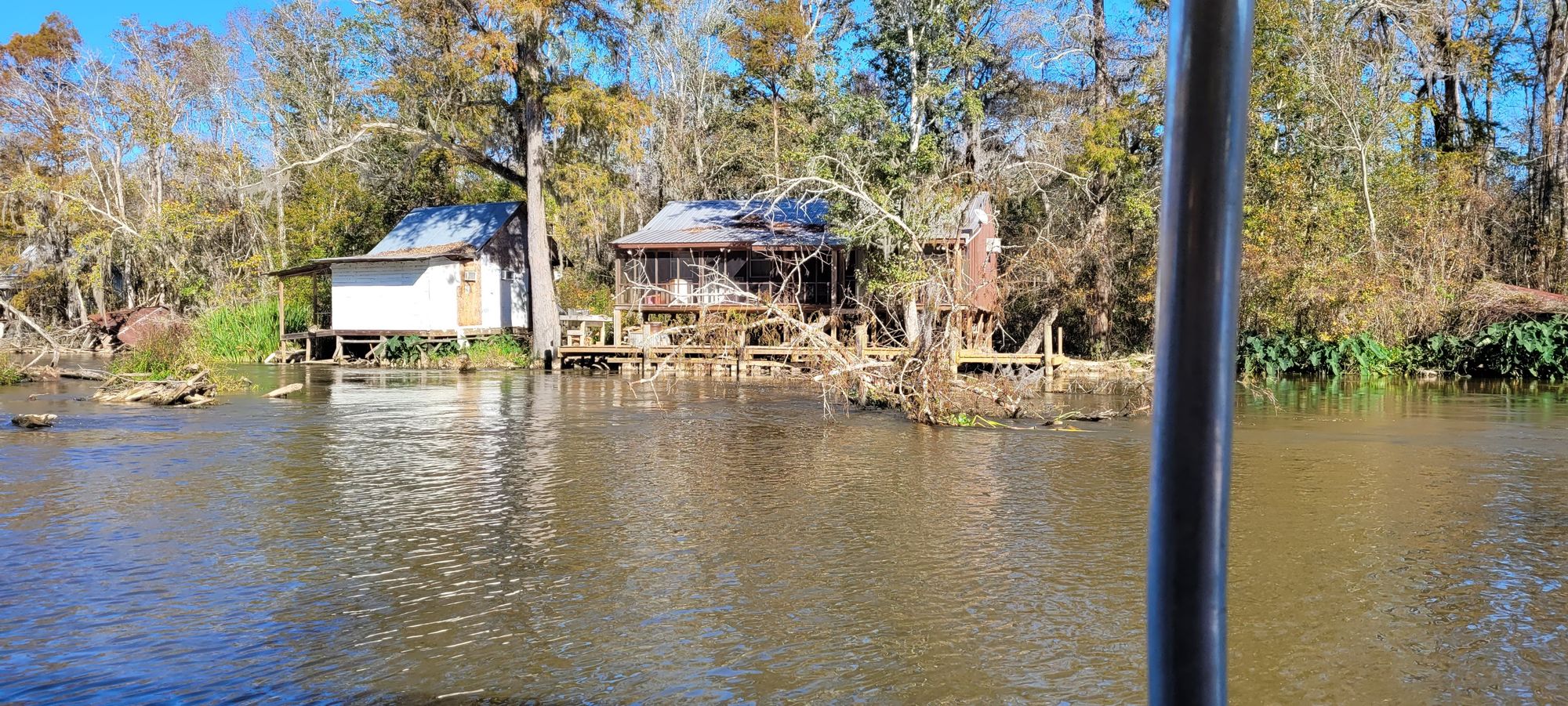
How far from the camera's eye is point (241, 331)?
34125mm

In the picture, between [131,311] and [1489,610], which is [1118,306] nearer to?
[1489,610]

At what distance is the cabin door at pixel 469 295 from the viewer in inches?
1318

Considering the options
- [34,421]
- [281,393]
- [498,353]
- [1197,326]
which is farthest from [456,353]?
[1197,326]

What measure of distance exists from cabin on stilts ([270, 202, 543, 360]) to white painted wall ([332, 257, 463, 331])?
0.08 ft

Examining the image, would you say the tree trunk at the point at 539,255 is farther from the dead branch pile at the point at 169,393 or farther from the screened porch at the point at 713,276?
the dead branch pile at the point at 169,393

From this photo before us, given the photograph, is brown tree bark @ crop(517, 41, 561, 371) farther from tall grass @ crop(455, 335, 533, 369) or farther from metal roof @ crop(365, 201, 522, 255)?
metal roof @ crop(365, 201, 522, 255)

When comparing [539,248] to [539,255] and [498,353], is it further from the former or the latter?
[498,353]

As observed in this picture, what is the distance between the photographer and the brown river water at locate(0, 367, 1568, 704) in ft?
18.1

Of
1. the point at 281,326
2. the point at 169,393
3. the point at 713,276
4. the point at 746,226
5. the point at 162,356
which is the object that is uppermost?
the point at 746,226

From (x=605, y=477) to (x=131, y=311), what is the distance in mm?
32955

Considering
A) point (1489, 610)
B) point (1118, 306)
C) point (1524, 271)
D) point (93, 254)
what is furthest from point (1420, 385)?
point (93, 254)

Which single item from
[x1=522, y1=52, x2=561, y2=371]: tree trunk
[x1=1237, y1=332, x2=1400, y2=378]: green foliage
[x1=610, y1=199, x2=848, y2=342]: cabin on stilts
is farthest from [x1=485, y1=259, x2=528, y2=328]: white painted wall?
[x1=1237, y1=332, x2=1400, y2=378]: green foliage

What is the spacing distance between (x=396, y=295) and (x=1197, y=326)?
3448 cm

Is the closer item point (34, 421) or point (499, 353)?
point (34, 421)
